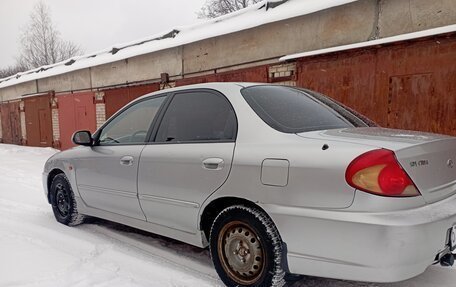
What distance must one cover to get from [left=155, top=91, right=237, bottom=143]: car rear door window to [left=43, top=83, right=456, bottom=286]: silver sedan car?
0.04 ft

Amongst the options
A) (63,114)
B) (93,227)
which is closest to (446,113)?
(93,227)

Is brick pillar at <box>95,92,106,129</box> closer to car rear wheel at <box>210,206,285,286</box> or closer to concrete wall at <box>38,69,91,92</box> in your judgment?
concrete wall at <box>38,69,91,92</box>

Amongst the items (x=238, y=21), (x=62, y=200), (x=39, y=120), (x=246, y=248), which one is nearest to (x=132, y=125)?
(x=62, y=200)

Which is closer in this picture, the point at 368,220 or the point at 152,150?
the point at 368,220

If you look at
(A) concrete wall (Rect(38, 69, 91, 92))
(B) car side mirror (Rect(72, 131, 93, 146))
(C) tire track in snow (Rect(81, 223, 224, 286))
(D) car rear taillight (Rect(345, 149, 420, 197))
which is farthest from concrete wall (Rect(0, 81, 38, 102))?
(D) car rear taillight (Rect(345, 149, 420, 197))

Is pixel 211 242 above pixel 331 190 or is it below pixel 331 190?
below

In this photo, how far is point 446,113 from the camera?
4852 millimetres

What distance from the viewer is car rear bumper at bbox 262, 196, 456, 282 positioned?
2.03 metres

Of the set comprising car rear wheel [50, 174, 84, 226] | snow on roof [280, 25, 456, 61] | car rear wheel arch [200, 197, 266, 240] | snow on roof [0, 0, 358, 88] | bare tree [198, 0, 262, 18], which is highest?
bare tree [198, 0, 262, 18]

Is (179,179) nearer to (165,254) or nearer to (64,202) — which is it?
(165,254)

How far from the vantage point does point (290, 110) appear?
2795mm

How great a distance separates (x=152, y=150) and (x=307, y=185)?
154cm

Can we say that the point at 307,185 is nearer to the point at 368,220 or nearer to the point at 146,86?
the point at 368,220

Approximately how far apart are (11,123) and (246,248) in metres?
18.1
